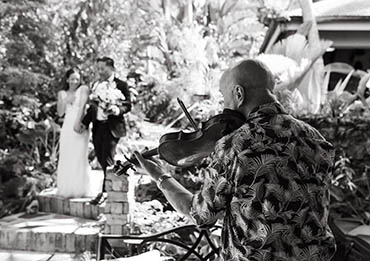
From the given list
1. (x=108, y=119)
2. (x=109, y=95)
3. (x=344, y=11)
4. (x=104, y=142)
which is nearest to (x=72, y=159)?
(x=104, y=142)

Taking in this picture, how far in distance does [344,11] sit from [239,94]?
7.99 metres

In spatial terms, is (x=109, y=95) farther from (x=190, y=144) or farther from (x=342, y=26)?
(x=342, y=26)

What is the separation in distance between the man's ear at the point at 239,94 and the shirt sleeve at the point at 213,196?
170 millimetres

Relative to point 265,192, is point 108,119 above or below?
above

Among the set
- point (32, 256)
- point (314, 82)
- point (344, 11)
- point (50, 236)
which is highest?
point (344, 11)

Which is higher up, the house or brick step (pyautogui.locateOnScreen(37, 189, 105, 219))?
the house

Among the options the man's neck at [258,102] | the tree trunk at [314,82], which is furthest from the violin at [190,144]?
the tree trunk at [314,82]

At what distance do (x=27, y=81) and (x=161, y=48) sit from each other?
14.3 ft

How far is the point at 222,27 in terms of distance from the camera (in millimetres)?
11734

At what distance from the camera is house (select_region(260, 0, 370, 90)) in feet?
28.2

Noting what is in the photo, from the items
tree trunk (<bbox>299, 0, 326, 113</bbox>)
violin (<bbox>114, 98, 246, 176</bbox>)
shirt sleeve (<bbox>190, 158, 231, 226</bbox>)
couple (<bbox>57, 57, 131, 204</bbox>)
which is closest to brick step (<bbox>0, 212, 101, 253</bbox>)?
couple (<bbox>57, 57, 131, 204</bbox>)

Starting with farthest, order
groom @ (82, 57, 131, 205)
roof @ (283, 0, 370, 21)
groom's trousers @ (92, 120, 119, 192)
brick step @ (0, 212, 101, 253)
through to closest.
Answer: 1. roof @ (283, 0, 370, 21)
2. groom's trousers @ (92, 120, 119, 192)
3. groom @ (82, 57, 131, 205)
4. brick step @ (0, 212, 101, 253)

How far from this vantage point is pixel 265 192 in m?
1.35

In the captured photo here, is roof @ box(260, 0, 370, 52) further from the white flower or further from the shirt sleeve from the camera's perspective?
the shirt sleeve
